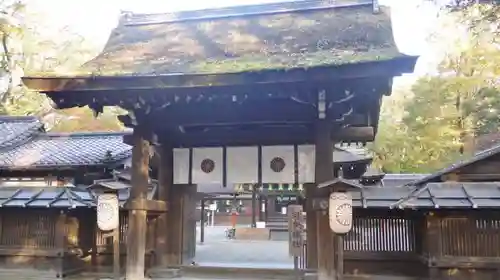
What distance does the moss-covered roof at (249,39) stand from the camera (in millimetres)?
7117

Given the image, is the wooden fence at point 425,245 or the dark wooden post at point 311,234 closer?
the wooden fence at point 425,245

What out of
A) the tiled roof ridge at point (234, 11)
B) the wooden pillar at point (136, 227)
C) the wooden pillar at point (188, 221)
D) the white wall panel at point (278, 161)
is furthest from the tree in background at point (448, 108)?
the wooden pillar at point (136, 227)

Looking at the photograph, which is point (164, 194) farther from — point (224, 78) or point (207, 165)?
point (224, 78)

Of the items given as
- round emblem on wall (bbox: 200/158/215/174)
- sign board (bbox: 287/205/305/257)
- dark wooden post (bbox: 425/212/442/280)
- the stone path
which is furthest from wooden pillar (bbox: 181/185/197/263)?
dark wooden post (bbox: 425/212/442/280)

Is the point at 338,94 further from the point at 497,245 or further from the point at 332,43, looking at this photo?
the point at 497,245

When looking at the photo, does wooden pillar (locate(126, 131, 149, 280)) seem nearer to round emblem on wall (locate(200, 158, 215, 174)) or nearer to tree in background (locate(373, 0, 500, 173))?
round emblem on wall (locate(200, 158, 215, 174))

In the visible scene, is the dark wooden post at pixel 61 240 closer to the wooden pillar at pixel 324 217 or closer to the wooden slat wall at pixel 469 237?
the wooden pillar at pixel 324 217

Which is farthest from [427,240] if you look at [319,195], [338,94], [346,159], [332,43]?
[346,159]

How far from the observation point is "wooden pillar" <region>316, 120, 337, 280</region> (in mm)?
7079

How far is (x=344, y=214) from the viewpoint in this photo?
6.75 meters

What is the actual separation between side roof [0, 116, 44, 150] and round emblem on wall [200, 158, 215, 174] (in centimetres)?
828

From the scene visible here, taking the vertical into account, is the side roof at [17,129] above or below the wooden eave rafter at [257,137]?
above

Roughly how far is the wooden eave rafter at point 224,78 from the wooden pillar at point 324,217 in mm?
1162

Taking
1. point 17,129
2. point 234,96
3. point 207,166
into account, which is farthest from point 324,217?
point 17,129
